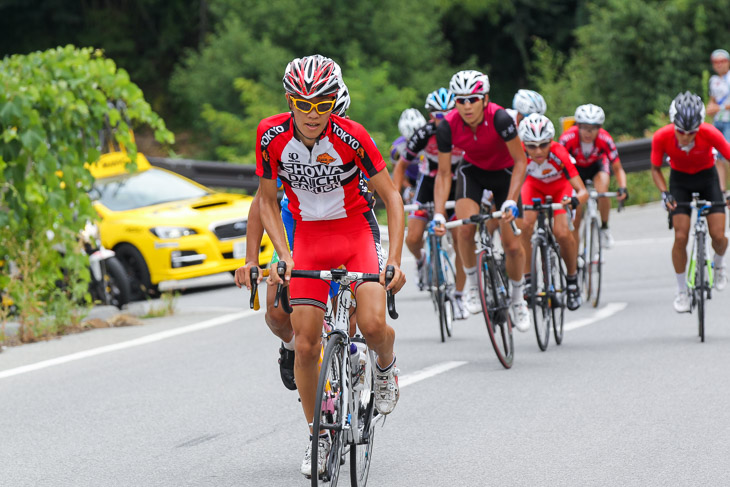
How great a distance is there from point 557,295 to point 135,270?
7.69 m

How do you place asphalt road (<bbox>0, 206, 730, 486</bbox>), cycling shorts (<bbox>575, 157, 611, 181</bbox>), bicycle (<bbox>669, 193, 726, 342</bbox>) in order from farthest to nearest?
cycling shorts (<bbox>575, 157, 611, 181</bbox>)
bicycle (<bbox>669, 193, 726, 342</bbox>)
asphalt road (<bbox>0, 206, 730, 486</bbox>)

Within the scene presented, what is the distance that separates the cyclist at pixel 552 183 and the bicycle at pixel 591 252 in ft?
3.64

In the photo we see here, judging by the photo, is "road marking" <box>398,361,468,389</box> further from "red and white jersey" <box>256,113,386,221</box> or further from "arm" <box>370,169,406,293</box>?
"arm" <box>370,169,406,293</box>

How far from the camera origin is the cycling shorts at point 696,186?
11617 millimetres

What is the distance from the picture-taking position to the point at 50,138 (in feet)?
42.5

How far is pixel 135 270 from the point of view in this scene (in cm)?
1739

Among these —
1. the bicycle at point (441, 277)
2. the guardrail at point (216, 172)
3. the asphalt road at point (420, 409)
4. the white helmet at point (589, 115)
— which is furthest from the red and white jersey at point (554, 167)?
the guardrail at point (216, 172)

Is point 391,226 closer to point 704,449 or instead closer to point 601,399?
point 704,449

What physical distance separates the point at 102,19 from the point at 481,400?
1562 inches

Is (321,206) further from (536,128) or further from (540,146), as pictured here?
(540,146)

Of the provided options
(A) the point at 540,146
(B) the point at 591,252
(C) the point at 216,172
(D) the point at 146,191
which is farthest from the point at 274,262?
(C) the point at 216,172

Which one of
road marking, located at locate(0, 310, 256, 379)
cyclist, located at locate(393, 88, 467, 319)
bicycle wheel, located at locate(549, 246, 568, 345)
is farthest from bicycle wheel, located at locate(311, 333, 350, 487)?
cyclist, located at locate(393, 88, 467, 319)

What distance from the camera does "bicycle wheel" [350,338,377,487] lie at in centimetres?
655

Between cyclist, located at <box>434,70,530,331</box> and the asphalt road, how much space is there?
75cm
